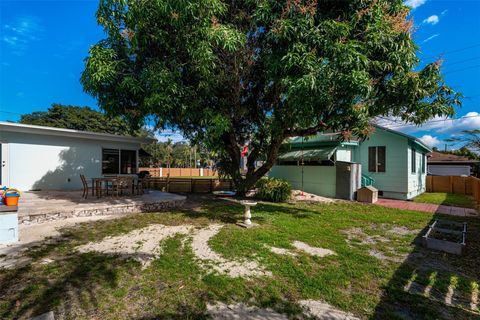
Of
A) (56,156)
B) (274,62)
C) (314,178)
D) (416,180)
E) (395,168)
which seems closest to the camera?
(274,62)

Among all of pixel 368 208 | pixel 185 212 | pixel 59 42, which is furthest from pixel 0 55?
pixel 368 208

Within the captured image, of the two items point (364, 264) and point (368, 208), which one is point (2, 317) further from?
point (368, 208)

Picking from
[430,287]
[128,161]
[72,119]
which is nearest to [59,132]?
[128,161]

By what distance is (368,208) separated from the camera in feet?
32.0

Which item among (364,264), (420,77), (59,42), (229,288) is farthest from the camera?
(59,42)

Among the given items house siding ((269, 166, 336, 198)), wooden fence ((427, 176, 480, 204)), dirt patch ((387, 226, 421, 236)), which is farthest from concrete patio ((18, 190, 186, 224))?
wooden fence ((427, 176, 480, 204))

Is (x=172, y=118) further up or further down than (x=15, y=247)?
further up

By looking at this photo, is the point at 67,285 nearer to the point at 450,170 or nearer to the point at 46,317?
the point at 46,317

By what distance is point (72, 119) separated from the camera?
30516mm

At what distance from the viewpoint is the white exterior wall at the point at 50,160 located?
10.3 metres

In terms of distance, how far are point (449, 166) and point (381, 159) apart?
A: 18.8 meters

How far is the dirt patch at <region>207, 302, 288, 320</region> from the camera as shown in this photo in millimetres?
2619

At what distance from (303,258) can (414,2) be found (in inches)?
331

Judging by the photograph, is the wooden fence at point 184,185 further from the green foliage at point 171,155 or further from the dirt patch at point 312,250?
the green foliage at point 171,155
